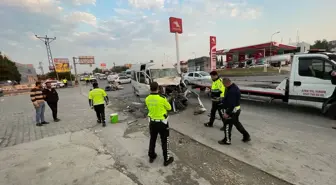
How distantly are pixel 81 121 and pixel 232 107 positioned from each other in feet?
18.9

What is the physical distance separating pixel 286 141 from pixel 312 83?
2.70 metres

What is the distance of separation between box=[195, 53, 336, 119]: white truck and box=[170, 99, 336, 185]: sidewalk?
0.51 m

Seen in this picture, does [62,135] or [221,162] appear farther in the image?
[62,135]

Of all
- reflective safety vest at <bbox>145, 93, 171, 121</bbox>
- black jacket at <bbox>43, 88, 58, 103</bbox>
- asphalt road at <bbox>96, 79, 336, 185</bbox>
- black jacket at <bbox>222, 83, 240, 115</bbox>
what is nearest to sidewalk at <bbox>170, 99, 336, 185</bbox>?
asphalt road at <bbox>96, 79, 336, 185</bbox>

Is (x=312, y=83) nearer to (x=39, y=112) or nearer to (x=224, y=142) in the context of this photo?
(x=224, y=142)

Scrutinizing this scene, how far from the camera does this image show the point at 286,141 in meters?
3.85

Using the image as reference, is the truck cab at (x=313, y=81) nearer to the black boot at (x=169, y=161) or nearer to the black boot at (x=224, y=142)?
the black boot at (x=224, y=142)

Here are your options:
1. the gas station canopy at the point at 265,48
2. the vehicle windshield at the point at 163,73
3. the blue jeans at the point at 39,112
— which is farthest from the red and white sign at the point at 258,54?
the blue jeans at the point at 39,112

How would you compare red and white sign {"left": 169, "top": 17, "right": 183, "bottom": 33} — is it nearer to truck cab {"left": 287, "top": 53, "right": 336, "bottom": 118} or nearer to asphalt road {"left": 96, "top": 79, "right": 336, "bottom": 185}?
asphalt road {"left": 96, "top": 79, "right": 336, "bottom": 185}

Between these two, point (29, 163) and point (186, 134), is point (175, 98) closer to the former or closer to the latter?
point (186, 134)

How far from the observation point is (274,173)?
274cm

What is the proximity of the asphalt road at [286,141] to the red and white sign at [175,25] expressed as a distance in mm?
8954

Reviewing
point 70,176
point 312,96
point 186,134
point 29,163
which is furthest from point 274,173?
point 29,163

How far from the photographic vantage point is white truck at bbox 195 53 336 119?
4840 millimetres
